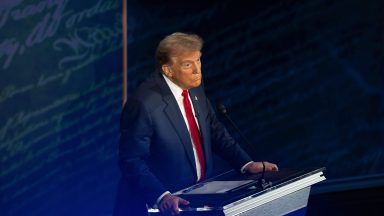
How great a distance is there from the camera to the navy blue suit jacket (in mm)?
2381

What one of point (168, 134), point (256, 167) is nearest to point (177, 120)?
point (168, 134)

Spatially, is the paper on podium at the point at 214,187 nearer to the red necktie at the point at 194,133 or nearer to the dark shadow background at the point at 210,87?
the red necktie at the point at 194,133

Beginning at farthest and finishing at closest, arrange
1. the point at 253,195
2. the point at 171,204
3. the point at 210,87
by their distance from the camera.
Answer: the point at 210,87
the point at 171,204
the point at 253,195

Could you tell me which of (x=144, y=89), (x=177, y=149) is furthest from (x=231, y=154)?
(x=144, y=89)

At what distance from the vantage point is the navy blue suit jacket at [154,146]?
2381 millimetres

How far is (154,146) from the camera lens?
8.17 ft

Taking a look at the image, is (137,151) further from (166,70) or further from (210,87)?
(210,87)

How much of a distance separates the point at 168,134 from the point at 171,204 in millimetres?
424

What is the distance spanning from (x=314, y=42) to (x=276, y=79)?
274mm

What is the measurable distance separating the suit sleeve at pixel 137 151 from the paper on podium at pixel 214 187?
0.35 feet

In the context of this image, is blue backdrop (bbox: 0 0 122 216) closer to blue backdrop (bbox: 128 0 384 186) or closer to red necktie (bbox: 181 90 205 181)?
blue backdrop (bbox: 128 0 384 186)

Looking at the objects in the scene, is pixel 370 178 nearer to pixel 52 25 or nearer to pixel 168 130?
pixel 168 130

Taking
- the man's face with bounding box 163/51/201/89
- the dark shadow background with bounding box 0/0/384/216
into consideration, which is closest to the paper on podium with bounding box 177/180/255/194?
the man's face with bounding box 163/51/201/89

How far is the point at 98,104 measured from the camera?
3.34m
